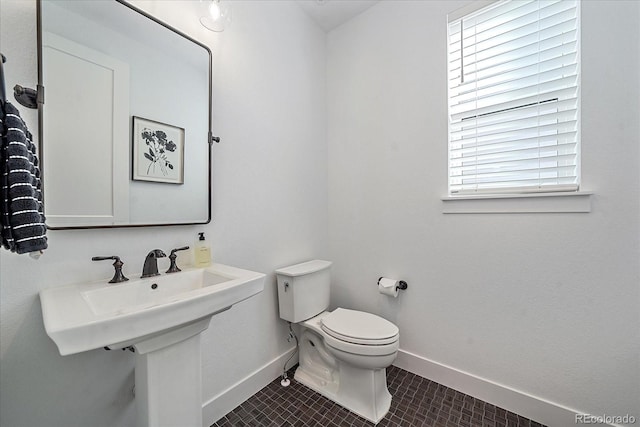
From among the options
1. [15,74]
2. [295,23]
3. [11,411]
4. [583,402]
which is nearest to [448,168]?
[583,402]

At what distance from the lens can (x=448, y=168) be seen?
5.12ft

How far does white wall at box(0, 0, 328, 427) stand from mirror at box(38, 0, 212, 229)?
0.06m

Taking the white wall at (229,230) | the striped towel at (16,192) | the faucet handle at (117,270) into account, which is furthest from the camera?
the faucet handle at (117,270)

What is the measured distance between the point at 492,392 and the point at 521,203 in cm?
108

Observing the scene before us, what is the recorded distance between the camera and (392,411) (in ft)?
4.53

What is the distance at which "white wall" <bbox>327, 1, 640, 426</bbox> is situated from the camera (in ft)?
3.71

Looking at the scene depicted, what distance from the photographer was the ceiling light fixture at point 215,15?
1.21 metres

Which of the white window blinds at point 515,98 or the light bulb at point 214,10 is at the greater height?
the light bulb at point 214,10

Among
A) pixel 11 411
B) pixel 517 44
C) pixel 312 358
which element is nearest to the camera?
pixel 11 411

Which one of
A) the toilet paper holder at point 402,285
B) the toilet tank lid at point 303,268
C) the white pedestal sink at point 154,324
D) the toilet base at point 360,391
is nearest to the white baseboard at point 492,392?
the toilet base at point 360,391

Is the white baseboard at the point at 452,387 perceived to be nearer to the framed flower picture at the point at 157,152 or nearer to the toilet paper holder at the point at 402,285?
the toilet paper holder at the point at 402,285

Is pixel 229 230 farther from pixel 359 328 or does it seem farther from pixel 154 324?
pixel 359 328

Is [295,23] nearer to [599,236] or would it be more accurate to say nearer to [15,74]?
[15,74]

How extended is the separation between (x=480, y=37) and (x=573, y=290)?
1.48m
